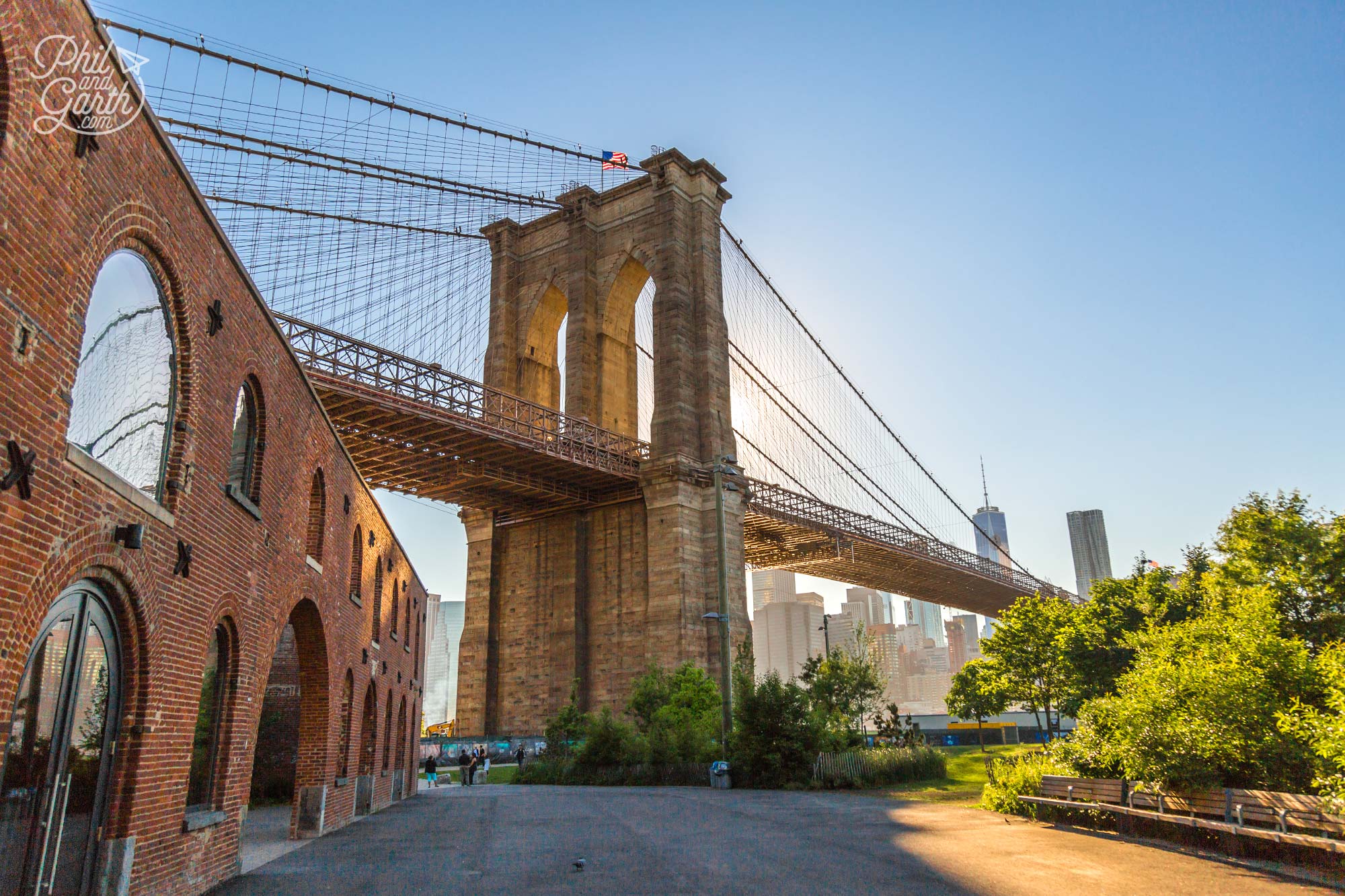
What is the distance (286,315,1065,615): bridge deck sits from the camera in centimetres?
3225

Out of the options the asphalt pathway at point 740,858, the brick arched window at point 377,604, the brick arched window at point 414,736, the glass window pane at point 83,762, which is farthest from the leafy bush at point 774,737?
the glass window pane at point 83,762

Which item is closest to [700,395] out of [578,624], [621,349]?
[621,349]

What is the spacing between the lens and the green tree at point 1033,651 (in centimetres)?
3588

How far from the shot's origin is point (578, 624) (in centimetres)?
4319

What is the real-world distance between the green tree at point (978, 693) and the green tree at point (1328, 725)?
27.4 m

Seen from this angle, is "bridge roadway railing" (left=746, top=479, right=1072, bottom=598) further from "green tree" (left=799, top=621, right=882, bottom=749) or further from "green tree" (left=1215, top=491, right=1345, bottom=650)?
"green tree" (left=1215, top=491, right=1345, bottom=650)

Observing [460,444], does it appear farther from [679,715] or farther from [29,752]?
[29,752]

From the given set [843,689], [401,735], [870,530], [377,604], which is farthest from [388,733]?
[870,530]

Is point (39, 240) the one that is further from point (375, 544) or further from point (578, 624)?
point (578, 624)

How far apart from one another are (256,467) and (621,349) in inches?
1567

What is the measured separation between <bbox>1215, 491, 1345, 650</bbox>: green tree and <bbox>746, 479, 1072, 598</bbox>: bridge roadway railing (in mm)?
26538

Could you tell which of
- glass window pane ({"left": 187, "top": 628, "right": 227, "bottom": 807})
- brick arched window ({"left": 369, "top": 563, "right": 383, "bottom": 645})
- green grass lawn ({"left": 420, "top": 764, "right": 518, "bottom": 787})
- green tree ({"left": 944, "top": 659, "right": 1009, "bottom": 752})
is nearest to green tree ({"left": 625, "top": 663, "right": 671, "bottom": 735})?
green grass lawn ({"left": 420, "top": 764, "right": 518, "bottom": 787})

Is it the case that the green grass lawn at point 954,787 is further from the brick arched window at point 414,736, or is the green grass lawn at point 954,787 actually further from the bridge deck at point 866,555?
the bridge deck at point 866,555

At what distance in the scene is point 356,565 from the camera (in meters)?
17.6
